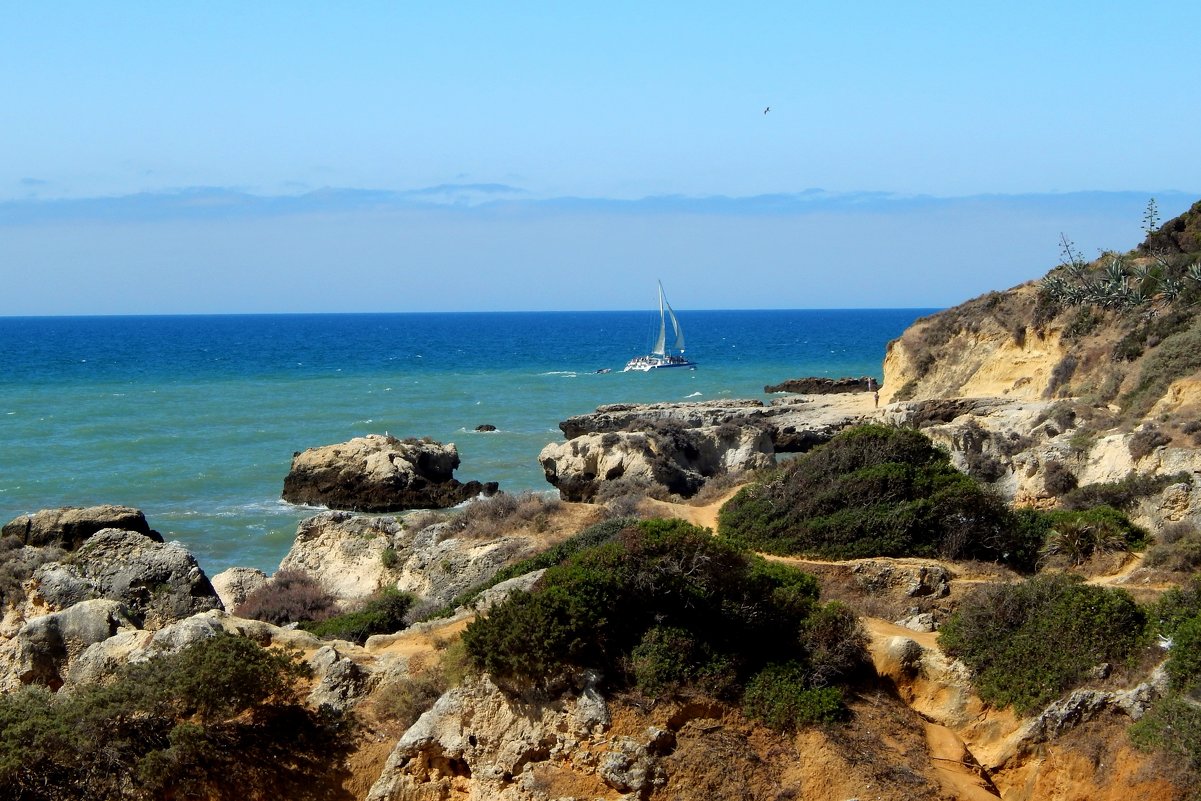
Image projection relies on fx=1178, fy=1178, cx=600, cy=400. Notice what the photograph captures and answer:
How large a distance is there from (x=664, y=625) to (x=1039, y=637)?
4071mm

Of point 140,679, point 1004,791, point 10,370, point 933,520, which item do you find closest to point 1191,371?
point 933,520

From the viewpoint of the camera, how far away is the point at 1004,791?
11.1 metres

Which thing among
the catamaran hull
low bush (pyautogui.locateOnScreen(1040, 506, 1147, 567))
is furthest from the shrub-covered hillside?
the catamaran hull

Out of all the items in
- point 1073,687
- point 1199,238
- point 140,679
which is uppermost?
point 1199,238

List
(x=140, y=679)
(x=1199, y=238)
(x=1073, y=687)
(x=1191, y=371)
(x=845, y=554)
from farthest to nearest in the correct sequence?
(x=1199, y=238) < (x=1191, y=371) < (x=845, y=554) < (x=1073, y=687) < (x=140, y=679)

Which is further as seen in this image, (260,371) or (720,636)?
(260,371)

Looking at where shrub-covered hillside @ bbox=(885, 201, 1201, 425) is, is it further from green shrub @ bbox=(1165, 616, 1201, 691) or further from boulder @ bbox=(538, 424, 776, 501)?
green shrub @ bbox=(1165, 616, 1201, 691)

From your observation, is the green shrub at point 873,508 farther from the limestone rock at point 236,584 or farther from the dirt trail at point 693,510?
the limestone rock at point 236,584

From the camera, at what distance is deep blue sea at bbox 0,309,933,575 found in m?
36.7

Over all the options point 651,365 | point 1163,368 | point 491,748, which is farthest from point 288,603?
point 651,365

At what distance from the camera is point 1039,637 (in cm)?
1237

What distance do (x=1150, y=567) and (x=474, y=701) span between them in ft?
33.1

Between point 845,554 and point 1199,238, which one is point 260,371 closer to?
point 1199,238

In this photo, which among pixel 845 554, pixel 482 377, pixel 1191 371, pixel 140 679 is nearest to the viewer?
pixel 140 679
